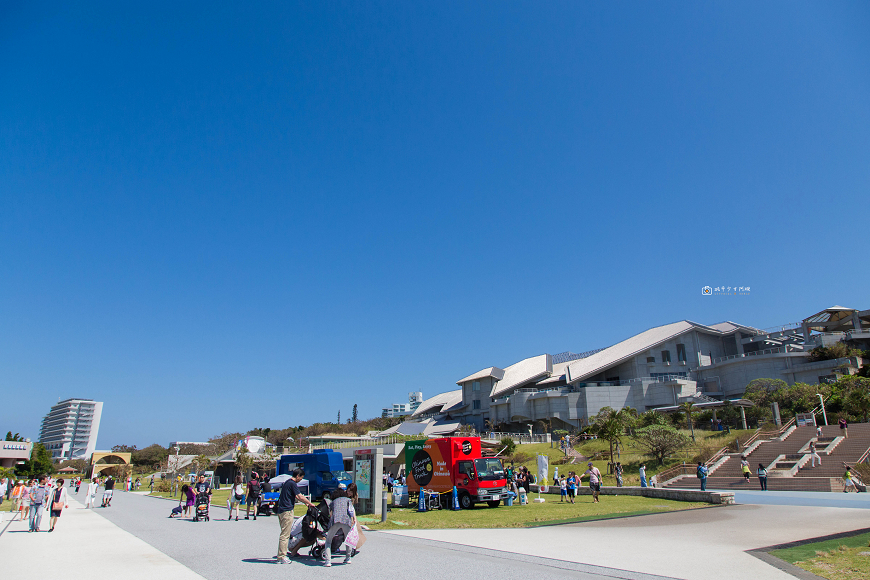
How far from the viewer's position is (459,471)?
20.0m

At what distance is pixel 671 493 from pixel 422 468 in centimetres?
1002

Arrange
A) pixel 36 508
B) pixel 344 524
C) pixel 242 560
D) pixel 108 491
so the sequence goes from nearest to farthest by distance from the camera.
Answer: pixel 344 524
pixel 242 560
pixel 36 508
pixel 108 491

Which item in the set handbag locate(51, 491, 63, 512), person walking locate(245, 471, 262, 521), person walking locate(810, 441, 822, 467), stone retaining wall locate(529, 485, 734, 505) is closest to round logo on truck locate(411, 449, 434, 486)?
person walking locate(245, 471, 262, 521)

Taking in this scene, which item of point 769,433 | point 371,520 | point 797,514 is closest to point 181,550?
point 371,520

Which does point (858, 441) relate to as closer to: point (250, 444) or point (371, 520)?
point (371, 520)

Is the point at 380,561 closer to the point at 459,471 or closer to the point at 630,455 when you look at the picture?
Result: the point at 459,471

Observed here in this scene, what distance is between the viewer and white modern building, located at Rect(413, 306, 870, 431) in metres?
56.4

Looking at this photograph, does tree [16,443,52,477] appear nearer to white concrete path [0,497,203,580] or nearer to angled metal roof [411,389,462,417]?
angled metal roof [411,389,462,417]

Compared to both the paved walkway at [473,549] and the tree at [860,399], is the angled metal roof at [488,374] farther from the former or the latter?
the paved walkway at [473,549]

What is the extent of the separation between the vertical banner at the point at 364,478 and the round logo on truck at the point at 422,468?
11.7 ft

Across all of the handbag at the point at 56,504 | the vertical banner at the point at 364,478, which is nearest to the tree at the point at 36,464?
the handbag at the point at 56,504

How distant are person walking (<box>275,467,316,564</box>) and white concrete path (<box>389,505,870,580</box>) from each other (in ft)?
12.0

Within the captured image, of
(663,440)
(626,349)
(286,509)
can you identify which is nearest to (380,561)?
(286,509)

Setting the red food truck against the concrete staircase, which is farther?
the concrete staircase
